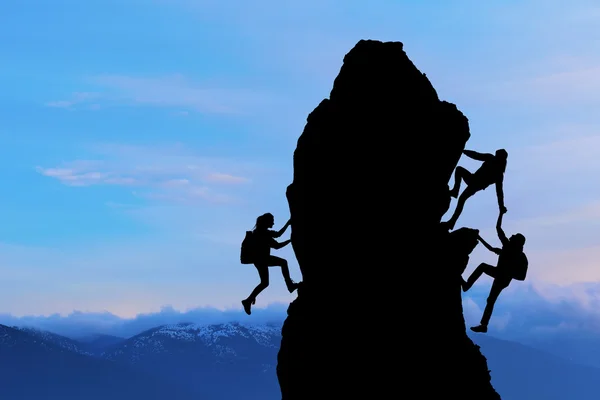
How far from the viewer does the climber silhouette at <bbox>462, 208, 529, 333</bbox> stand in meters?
24.9

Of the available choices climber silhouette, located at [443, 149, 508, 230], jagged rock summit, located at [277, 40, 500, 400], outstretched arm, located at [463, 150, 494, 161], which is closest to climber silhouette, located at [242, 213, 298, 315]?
jagged rock summit, located at [277, 40, 500, 400]

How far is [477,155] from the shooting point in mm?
25094

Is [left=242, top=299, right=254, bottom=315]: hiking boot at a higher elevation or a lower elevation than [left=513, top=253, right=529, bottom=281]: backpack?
lower

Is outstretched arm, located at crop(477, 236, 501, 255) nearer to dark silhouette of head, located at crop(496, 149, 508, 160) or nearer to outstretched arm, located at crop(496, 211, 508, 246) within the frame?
outstretched arm, located at crop(496, 211, 508, 246)

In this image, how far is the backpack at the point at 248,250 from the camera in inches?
1032

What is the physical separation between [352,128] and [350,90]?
120 cm

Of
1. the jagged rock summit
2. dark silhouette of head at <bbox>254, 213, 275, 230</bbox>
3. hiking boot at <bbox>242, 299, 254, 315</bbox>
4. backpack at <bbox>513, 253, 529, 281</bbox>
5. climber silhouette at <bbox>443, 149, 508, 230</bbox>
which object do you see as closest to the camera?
the jagged rock summit

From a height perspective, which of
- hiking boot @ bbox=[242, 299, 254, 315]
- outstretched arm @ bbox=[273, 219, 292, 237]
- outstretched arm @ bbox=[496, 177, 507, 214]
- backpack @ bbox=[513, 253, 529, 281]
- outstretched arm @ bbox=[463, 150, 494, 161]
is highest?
outstretched arm @ bbox=[463, 150, 494, 161]

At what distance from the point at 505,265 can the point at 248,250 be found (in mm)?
7491

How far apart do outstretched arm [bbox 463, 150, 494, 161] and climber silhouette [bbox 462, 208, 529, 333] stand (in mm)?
1630

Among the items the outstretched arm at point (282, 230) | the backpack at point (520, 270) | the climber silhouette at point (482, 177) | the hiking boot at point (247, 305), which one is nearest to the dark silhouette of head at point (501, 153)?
the climber silhouette at point (482, 177)

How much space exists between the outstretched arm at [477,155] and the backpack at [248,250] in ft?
22.2

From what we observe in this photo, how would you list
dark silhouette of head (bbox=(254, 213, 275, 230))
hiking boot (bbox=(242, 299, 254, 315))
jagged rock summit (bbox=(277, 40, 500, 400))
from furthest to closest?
hiking boot (bbox=(242, 299, 254, 315))
dark silhouette of head (bbox=(254, 213, 275, 230))
jagged rock summit (bbox=(277, 40, 500, 400))

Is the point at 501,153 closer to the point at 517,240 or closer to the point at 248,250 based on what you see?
the point at 517,240
